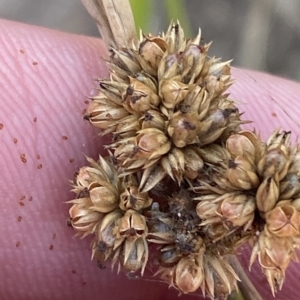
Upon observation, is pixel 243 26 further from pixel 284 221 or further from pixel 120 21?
pixel 284 221

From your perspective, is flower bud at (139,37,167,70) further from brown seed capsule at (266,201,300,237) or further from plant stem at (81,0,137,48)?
brown seed capsule at (266,201,300,237)

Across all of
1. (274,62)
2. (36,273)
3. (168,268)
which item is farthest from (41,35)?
(274,62)

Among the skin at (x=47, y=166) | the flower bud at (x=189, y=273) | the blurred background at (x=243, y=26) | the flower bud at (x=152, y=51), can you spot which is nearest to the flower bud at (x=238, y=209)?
the flower bud at (x=189, y=273)

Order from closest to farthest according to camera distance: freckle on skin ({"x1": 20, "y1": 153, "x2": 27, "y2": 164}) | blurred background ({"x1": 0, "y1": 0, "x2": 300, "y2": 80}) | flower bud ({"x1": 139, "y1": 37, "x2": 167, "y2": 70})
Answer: flower bud ({"x1": 139, "y1": 37, "x2": 167, "y2": 70}), freckle on skin ({"x1": 20, "y1": 153, "x2": 27, "y2": 164}), blurred background ({"x1": 0, "y1": 0, "x2": 300, "y2": 80})

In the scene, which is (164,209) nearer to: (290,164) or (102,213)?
(102,213)

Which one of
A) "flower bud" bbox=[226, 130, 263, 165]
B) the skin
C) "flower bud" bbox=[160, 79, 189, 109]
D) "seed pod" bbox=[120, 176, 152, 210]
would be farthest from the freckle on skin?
"flower bud" bbox=[226, 130, 263, 165]
